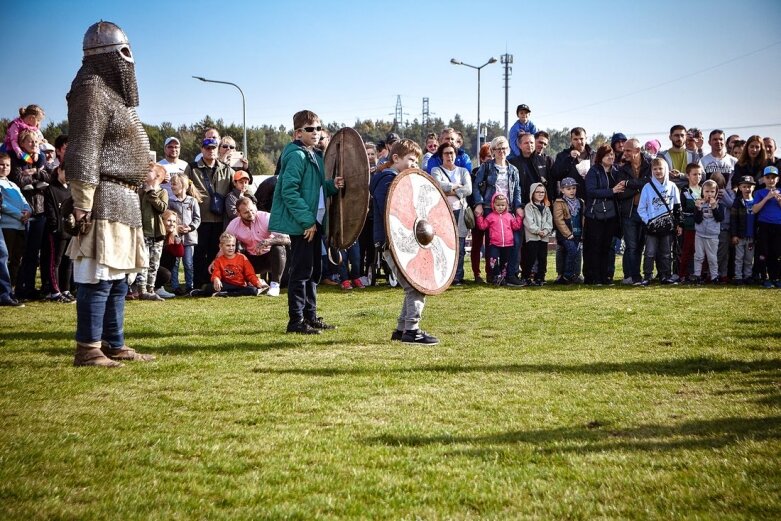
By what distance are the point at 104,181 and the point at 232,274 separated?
17.3ft

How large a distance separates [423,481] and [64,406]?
2.42 meters

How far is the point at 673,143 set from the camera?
13.1 metres

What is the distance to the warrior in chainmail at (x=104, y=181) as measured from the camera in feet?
18.3

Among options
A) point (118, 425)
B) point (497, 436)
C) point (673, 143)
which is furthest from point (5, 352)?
point (673, 143)

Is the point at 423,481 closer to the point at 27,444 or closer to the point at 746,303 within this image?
the point at 27,444

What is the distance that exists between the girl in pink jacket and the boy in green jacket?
5.19 m

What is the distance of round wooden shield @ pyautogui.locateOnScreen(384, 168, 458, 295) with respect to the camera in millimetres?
6441

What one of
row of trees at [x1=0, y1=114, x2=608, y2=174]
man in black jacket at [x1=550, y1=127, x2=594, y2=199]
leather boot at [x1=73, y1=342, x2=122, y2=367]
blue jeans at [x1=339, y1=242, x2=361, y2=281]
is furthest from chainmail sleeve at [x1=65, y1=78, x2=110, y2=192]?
row of trees at [x1=0, y1=114, x2=608, y2=174]

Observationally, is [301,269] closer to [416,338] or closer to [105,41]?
[416,338]

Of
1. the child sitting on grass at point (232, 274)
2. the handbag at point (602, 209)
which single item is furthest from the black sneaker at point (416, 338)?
the handbag at point (602, 209)

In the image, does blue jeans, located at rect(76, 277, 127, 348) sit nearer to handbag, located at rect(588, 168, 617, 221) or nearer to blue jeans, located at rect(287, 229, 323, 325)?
blue jeans, located at rect(287, 229, 323, 325)

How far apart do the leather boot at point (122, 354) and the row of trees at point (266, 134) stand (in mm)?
46104

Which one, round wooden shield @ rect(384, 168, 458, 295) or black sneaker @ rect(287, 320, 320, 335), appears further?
black sneaker @ rect(287, 320, 320, 335)

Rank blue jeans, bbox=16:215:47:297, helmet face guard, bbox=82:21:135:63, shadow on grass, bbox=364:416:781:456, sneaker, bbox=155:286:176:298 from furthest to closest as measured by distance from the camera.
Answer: sneaker, bbox=155:286:176:298 < blue jeans, bbox=16:215:47:297 < helmet face guard, bbox=82:21:135:63 < shadow on grass, bbox=364:416:781:456
